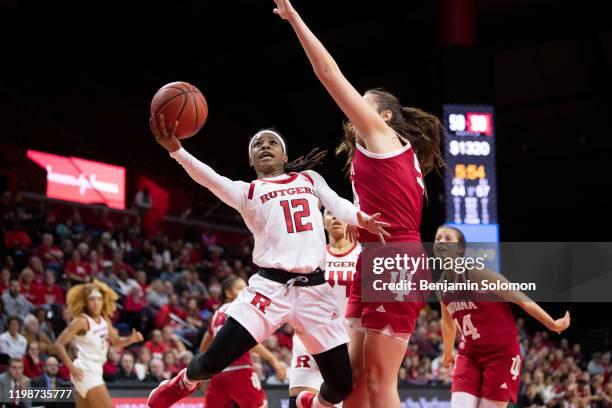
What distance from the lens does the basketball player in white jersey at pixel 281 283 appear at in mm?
4605

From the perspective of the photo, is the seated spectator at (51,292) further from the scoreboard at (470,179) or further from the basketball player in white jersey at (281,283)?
the basketball player in white jersey at (281,283)

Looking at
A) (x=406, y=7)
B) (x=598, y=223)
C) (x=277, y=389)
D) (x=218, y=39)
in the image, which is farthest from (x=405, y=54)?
(x=277, y=389)

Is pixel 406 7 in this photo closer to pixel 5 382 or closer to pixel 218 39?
pixel 218 39

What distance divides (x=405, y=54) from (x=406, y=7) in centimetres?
139

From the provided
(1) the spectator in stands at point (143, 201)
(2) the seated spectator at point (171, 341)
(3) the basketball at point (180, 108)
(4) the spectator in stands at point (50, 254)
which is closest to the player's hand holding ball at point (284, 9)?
(3) the basketball at point (180, 108)

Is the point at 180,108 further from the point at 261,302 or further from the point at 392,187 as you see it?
the point at 392,187

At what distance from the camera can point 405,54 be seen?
871 inches

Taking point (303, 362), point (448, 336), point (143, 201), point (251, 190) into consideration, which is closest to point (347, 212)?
point (251, 190)

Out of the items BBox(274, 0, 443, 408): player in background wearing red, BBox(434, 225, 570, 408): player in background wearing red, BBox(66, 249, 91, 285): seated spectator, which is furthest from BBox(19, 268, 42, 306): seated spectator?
BBox(274, 0, 443, 408): player in background wearing red

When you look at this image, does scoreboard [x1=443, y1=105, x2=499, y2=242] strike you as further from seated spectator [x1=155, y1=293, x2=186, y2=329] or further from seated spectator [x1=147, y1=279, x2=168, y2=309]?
seated spectator [x1=147, y1=279, x2=168, y2=309]

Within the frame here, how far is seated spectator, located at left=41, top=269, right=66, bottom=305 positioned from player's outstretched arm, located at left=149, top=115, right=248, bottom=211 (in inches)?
293

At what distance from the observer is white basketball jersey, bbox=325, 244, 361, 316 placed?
6520 millimetres

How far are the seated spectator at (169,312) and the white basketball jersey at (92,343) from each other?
4.22 metres

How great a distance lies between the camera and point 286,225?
4.80m
